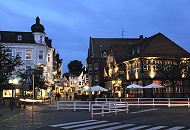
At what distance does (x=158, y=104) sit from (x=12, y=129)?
92.3ft

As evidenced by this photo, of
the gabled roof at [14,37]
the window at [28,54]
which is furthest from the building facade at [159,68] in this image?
the gabled roof at [14,37]

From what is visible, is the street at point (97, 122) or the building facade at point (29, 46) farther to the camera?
the building facade at point (29, 46)

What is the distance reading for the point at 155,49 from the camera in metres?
74.3

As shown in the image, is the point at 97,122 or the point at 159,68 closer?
the point at 97,122

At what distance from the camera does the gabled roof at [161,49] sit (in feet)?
239

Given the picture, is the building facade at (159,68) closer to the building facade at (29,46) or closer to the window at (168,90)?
the window at (168,90)

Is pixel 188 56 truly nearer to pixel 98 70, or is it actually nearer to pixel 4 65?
pixel 98 70

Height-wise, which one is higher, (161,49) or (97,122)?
(161,49)

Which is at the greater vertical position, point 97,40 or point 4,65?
point 97,40

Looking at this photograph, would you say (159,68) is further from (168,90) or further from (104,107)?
(104,107)

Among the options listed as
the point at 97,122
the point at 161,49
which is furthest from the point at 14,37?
the point at 97,122

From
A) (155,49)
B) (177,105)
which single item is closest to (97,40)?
(155,49)

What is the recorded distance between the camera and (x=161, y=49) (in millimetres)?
74812

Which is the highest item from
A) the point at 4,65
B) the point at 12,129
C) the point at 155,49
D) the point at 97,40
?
the point at 97,40
